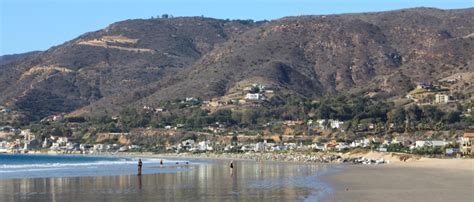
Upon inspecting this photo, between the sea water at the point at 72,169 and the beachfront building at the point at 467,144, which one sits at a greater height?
the beachfront building at the point at 467,144

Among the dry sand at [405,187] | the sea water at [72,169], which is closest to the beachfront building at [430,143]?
the sea water at [72,169]

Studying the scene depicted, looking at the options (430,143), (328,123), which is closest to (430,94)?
(328,123)

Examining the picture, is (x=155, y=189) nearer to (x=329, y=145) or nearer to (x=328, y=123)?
(x=329, y=145)

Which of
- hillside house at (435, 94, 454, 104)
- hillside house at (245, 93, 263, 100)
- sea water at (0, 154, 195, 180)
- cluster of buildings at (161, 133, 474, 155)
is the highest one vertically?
hillside house at (245, 93, 263, 100)

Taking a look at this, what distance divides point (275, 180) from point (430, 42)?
156 m

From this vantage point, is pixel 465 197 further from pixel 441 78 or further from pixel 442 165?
pixel 441 78

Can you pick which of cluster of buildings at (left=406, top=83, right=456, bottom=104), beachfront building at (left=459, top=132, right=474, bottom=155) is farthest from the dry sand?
cluster of buildings at (left=406, top=83, right=456, bottom=104)

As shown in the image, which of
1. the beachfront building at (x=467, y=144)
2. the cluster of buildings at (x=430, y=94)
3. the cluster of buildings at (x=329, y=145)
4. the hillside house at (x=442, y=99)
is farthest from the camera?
the cluster of buildings at (x=430, y=94)

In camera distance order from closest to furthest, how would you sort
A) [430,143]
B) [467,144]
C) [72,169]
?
[72,169], [467,144], [430,143]

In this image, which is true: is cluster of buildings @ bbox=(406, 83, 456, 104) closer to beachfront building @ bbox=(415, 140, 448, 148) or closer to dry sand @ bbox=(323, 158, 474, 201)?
beachfront building @ bbox=(415, 140, 448, 148)

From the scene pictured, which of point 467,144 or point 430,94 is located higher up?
point 430,94

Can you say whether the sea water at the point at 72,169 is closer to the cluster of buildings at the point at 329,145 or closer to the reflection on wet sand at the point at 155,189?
the reflection on wet sand at the point at 155,189

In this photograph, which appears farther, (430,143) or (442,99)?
(442,99)

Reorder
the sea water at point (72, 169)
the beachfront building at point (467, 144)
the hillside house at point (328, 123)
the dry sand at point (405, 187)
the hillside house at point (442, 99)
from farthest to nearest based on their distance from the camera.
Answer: the hillside house at point (442, 99) → the hillside house at point (328, 123) → the beachfront building at point (467, 144) → the sea water at point (72, 169) → the dry sand at point (405, 187)
